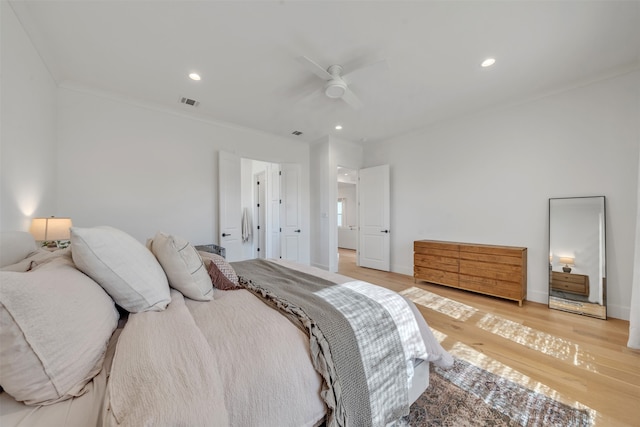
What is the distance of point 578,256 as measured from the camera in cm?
280

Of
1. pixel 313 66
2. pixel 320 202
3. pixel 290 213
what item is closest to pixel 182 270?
pixel 313 66

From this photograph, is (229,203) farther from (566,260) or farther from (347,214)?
(347,214)

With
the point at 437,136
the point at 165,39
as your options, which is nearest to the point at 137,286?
the point at 165,39

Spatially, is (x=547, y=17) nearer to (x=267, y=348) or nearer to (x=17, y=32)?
(x=267, y=348)

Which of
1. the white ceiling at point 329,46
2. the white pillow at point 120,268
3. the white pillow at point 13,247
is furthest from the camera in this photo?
the white ceiling at point 329,46

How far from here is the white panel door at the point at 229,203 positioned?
12.4 ft

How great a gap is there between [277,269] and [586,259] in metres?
3.61

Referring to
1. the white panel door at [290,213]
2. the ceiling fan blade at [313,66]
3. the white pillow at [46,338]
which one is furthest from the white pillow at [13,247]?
the white panel door at [290,213]

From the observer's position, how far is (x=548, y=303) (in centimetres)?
295

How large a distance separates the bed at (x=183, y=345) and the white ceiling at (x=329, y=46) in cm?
180

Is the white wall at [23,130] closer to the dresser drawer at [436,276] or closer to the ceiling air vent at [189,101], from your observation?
the ceiling air vent at [189,101]

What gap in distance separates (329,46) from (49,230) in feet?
9.95

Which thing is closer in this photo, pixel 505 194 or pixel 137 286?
pixel 137 286

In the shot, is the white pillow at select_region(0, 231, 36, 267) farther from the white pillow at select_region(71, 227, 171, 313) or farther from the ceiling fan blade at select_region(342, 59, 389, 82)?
the ceiling fan blade at select_region(342, 59, 389, 82)
